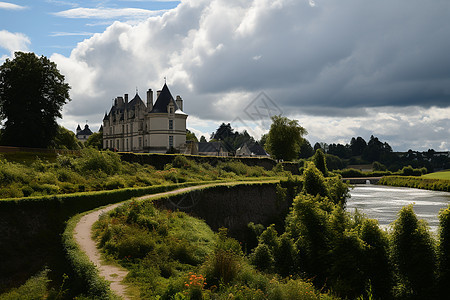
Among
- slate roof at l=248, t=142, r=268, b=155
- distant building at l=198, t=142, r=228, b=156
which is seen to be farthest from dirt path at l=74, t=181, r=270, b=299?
slate roof at l=248, t=142, r=268, b=155

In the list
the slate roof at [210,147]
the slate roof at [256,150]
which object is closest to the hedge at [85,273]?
the slate roof at [210,147]

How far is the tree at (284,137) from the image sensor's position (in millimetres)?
82812

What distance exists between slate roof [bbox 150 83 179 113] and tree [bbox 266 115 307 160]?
21.9 metres

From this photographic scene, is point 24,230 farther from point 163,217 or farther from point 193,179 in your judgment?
point 193,179

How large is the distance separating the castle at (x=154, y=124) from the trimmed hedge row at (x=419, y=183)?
51015mm

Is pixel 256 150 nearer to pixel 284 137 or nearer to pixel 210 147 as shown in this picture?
pixel 210 147

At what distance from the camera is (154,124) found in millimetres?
73062

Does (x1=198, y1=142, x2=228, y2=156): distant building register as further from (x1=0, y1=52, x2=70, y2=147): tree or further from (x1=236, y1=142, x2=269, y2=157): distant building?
(x1=0, y1=52, x2=70, y2=147): tree

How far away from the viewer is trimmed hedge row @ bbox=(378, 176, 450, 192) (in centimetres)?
7762

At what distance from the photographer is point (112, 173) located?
31.8 meters

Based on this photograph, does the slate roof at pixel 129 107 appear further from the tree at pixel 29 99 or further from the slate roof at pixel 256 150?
the slate roof at pixel 256 150

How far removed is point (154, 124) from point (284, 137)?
2746 cm

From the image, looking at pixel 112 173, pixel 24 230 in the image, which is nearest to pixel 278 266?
pixel 24 230

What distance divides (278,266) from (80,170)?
666 inches
